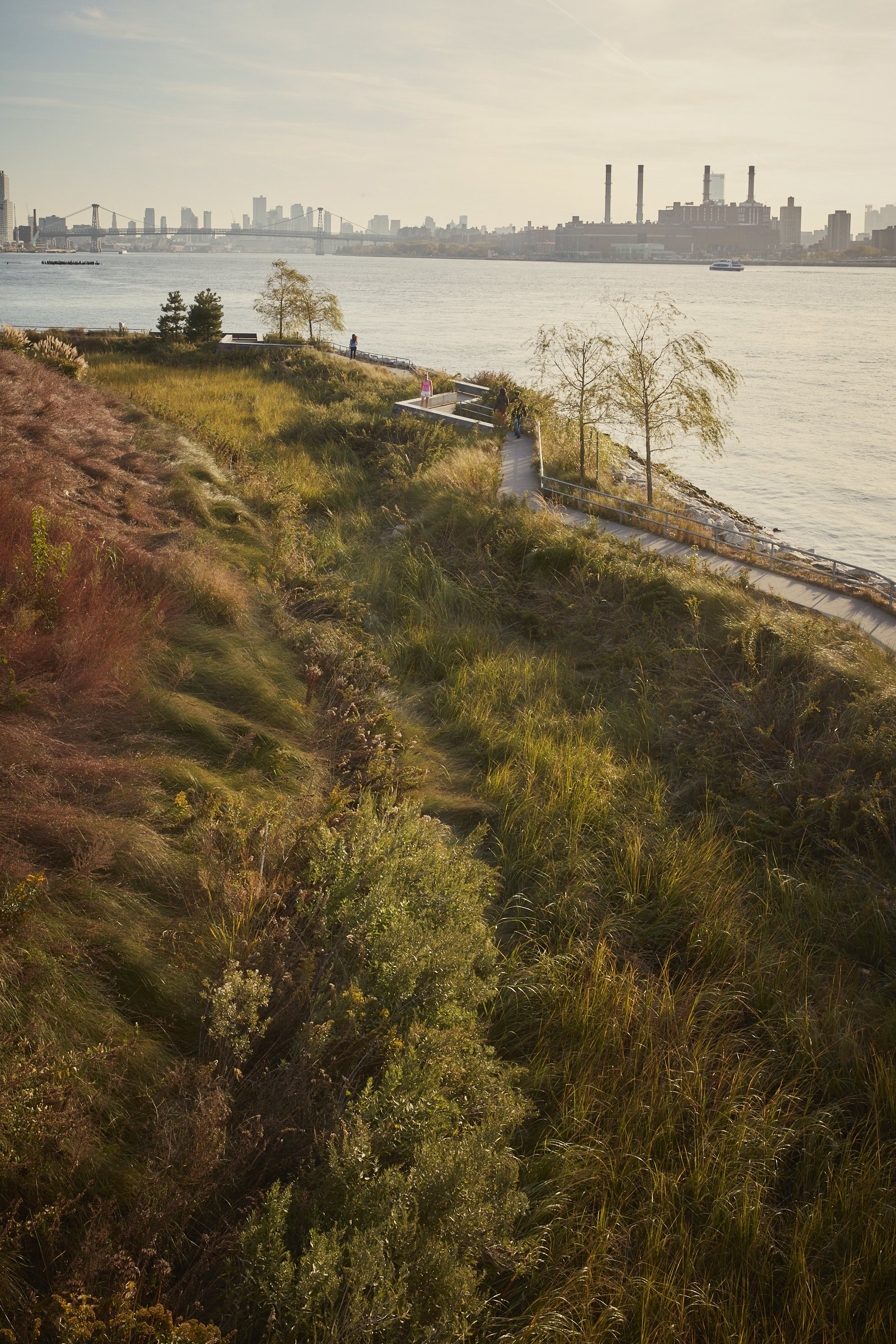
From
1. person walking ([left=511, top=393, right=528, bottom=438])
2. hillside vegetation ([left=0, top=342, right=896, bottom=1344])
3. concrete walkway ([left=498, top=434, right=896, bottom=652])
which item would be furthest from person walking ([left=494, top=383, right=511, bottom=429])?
hillside vegetation ([left=0, top=342, right=896, bottom=1344])

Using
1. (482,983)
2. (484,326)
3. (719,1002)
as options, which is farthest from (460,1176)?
(484,326)

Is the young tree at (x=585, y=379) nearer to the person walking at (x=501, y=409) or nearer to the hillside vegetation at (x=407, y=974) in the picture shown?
the person walking at (x=501, y=409)

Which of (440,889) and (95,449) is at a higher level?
(95,449)

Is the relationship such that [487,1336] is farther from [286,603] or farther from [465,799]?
[286,603]

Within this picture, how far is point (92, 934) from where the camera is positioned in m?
4.73

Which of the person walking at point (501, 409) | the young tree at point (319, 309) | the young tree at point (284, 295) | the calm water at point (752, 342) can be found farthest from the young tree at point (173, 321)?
the person walking at point (501, 409)

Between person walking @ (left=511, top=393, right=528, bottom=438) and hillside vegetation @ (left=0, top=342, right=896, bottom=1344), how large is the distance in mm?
20752

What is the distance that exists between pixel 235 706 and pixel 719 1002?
195 inches

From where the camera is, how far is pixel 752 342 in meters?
90.6

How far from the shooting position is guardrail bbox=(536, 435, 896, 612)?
1634 centimetres

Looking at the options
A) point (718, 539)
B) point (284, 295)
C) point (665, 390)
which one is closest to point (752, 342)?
point (284, 295)

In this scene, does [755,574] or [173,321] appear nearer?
[755,574]

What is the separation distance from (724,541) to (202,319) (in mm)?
35383

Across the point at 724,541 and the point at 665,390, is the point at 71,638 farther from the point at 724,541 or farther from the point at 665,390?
the point at 665,390
